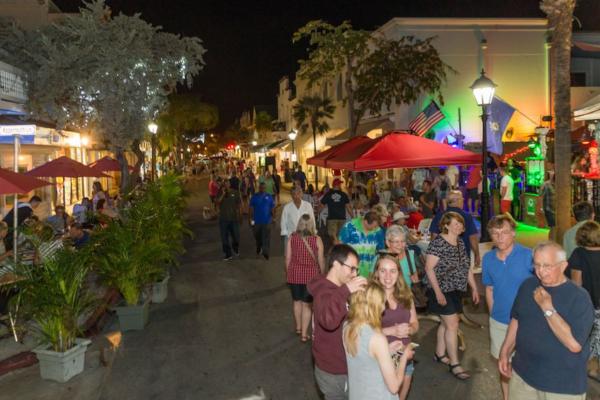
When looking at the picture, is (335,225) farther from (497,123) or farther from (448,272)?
(497,123)

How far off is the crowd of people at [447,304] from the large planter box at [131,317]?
2.33 metres

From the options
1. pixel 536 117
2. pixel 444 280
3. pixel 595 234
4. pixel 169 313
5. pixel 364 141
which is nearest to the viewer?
pixel 595 234

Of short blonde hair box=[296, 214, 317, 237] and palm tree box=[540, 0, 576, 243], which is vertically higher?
palm tree box=[540, 0, 576, 243]

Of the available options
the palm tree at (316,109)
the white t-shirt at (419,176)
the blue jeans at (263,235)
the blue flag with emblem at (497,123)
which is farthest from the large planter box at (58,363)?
the palm tree at (316,109)


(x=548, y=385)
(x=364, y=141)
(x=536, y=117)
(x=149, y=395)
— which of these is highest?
(x=536, y=117)

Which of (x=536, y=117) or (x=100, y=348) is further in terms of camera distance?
(x=536, y=117)

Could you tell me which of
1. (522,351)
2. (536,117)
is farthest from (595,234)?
(536,117)

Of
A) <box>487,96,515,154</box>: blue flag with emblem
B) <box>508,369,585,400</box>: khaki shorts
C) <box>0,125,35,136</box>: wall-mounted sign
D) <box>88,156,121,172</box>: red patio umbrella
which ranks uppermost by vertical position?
<box>487,96,515,154</box>: blue flag with emblem

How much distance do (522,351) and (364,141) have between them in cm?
821

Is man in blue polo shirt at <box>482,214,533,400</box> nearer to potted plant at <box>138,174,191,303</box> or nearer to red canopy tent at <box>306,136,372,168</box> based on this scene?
potted plant at <box>138,174,191,303</box>

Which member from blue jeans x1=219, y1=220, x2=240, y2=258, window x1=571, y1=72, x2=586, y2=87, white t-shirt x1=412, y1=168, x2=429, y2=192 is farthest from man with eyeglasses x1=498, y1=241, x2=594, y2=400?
window x1=571, y1=72, x2=586, y2=87

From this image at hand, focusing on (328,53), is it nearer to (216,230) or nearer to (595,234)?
(216,230)

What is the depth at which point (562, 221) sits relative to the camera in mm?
9531

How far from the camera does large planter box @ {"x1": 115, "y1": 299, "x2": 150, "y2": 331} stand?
8.24 m
